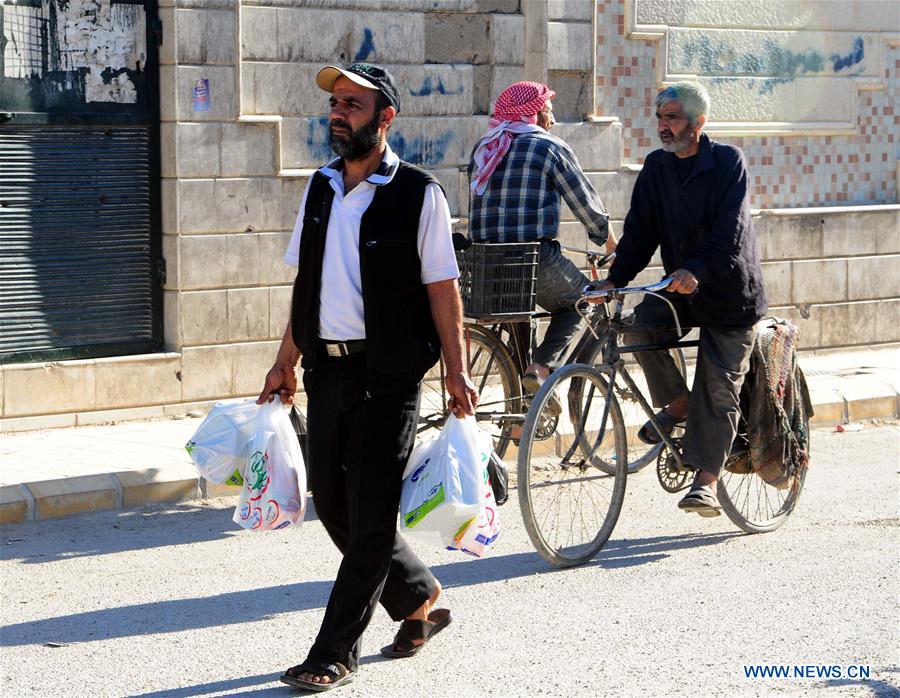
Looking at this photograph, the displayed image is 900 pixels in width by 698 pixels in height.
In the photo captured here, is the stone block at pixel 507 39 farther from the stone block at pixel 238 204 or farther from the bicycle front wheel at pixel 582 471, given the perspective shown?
the bicycle front wheel at pixel 582 471

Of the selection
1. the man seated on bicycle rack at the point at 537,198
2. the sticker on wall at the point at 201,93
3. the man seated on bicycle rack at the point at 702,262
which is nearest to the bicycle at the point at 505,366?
the man seated on bicycle rack at the point at 537,198

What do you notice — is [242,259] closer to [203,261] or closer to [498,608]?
[203,261]

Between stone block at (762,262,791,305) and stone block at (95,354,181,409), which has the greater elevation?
stone block at (762,262,791,305)

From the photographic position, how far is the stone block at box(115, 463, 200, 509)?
7637 millimetres

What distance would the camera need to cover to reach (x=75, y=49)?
9164 millimetres

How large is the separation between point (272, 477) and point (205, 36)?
5.02m

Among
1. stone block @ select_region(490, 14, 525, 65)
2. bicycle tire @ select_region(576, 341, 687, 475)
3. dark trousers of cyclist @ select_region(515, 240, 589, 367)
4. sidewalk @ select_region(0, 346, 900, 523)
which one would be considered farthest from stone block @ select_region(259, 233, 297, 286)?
bicycle tire @ select_region(576, 341, 687, 475)

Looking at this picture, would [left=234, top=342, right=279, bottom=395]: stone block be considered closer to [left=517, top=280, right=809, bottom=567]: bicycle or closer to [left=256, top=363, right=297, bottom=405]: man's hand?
[left=517, top=280, right=809, bottom=567]: bicycle

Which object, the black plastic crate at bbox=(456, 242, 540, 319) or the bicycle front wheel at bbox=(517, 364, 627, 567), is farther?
the black plastic crate at bbox=(456, 242, 540, 319)

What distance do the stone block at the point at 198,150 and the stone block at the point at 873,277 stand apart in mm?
5594

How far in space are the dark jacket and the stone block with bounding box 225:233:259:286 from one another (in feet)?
11.6

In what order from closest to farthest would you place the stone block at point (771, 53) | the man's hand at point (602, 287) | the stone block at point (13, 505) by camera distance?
the man's hand at point (602, 287), the stone block at point (13, 505), the stone block at point (771, 53)

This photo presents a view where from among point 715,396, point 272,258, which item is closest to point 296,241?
point 715,396

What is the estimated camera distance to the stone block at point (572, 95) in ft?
36.0
